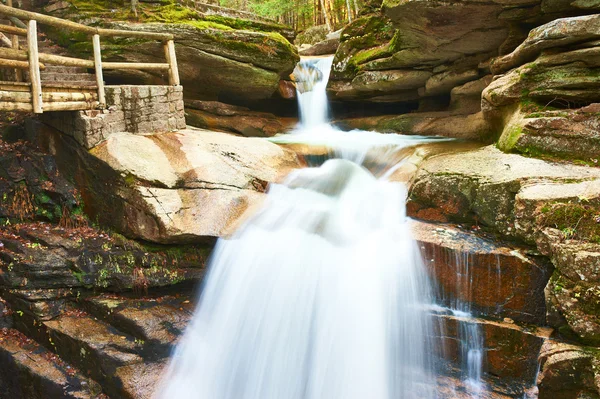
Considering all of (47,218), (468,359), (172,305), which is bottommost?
(468,359)

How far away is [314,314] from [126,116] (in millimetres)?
5226

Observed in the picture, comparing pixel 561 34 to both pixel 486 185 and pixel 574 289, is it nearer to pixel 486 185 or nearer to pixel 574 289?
pixel 486 185

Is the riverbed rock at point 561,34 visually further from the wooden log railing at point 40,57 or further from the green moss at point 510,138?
the wooden log railing at point 40,57

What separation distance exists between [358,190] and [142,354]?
446 centimetres

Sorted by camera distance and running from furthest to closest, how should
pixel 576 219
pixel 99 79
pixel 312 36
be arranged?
pixel 312 36, pixel 99 79, pixel 576 219

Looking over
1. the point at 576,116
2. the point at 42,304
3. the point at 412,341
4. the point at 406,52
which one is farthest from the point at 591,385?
the point at 406,52

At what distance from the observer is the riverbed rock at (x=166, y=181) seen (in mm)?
6719

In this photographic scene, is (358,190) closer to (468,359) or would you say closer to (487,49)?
(468,359)

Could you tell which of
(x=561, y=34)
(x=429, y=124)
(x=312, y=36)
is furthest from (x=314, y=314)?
(x=312, y=36)

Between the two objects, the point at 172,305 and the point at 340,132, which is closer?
the point at 172,305

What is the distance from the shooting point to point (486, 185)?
19.4 feet

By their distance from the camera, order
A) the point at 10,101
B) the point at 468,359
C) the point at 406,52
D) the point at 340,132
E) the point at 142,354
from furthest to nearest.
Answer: the point at 340,132 → the point at 406,52 → the point at 10,101 → the point at 142,354 → the point at 468,359

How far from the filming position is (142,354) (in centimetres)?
582

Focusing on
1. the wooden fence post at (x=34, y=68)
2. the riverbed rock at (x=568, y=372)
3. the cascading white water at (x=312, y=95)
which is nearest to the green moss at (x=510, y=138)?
the riverbed rock at (x=568, y=372)
